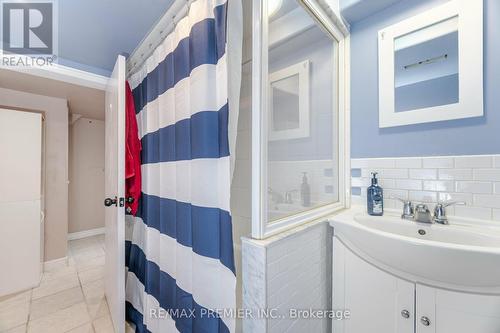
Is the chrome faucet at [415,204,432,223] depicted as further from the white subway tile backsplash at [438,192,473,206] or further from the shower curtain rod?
the shower curtain rod

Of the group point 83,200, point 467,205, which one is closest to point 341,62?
point 467,205

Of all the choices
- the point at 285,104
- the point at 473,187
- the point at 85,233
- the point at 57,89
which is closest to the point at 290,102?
the point at 285,104

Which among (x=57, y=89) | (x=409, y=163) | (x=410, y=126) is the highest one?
(x=57, y=89)

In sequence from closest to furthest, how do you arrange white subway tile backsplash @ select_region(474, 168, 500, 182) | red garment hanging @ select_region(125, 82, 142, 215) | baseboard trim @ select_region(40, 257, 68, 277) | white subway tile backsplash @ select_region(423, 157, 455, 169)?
1. white subway tile backsplash @ select_region(474, 168, 500, 182)
2. white subway tile backsplash @ select_region(423, 157, 455, 169)
3. red garment hanging @ select_region(125, 82, 142, 215)
4. baseboard trim @ select_region(40, 257, 68, 277)

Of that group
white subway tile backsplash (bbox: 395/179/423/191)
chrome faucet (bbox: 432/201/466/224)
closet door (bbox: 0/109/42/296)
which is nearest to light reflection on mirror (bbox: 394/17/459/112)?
white subway tile backsplash (bbox: 395/179/423/191)

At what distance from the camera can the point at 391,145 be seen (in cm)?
124

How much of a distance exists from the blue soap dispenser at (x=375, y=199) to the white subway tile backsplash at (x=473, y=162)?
350mm

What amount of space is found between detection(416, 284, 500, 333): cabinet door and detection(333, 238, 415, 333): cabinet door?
0.12 ft

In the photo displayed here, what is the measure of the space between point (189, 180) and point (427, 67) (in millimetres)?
1348

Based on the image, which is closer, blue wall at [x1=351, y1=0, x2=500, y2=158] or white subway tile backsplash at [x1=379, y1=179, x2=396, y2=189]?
blue wall at [x1=351, y1=0, x2=500, y2=158]

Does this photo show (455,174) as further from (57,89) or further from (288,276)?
(57,89)

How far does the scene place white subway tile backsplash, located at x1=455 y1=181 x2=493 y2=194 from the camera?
968 mm

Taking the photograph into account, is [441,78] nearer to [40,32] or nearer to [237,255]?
[237,255]

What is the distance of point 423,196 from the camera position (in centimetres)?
113
